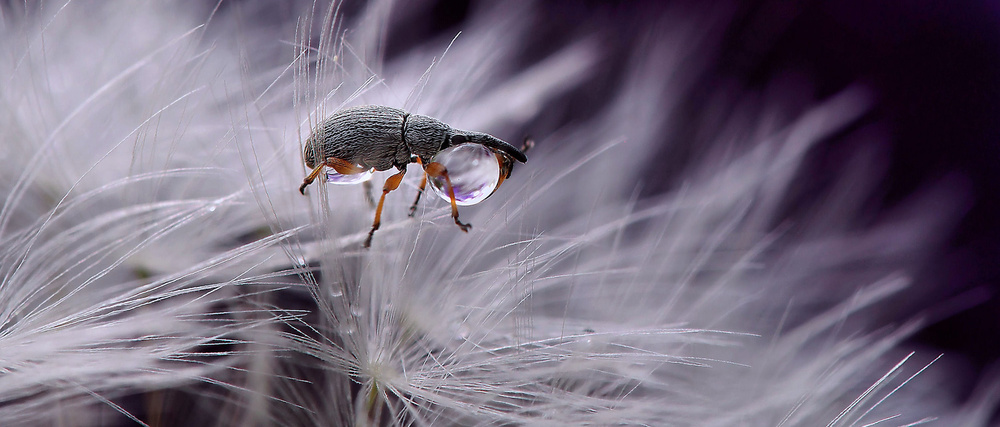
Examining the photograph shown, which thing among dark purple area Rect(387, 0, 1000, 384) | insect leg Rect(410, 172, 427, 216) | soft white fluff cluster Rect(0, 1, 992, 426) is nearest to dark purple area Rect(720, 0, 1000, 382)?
dark purple area Rect(387, 0, 1000, 384)

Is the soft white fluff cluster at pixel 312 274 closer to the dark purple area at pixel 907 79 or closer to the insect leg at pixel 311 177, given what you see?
the insect leg at pixel 311 177

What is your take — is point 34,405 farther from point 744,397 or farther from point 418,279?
point 744,397

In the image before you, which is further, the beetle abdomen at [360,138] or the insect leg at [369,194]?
the insect leg at [369,194]

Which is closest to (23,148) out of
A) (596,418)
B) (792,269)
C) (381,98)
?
(381,98)

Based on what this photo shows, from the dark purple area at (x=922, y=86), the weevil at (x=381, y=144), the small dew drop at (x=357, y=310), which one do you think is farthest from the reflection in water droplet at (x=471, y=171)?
the dark purple area at (x=922, y=86)

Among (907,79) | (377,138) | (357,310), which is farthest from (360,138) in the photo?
(907,79)
